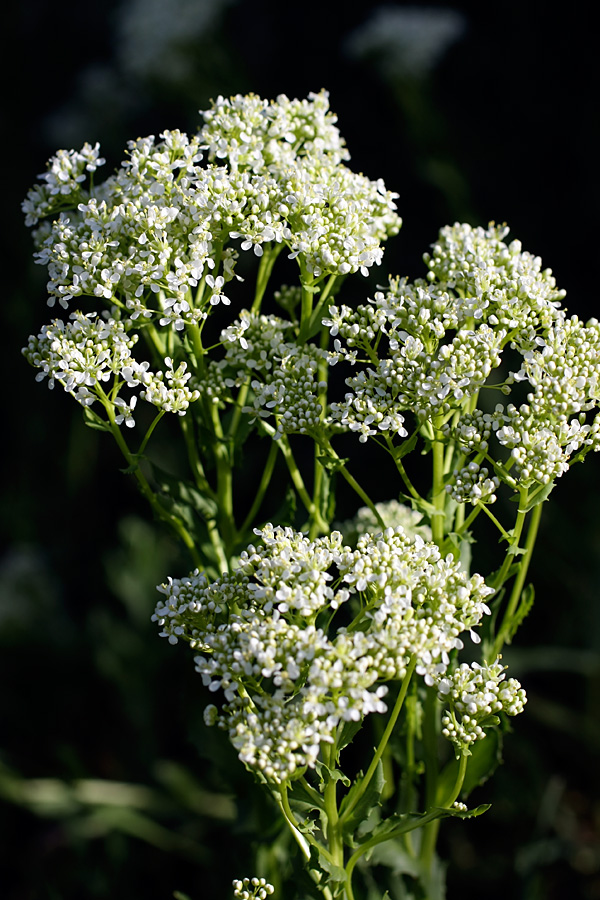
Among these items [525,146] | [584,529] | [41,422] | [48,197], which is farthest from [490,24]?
[48,197]

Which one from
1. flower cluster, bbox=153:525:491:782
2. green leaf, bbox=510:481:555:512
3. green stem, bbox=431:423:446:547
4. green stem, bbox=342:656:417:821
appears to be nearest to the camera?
flower cluster, bbox=153:525:491:782

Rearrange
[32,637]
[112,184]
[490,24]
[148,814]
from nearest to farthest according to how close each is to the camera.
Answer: [112,184] < [148,814] < [32,637] < [490,24]

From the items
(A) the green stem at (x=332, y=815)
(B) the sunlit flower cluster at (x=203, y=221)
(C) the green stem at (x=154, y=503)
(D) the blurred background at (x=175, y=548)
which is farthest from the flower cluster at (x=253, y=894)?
(B) the sunlit flower cluster at (x=203, y=221)

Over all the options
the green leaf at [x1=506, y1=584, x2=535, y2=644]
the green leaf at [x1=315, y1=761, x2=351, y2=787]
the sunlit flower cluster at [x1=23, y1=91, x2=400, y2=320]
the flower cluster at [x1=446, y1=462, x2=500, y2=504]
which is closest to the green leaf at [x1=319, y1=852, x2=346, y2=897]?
the green leaf at [x1=315, y1=761, x2=351, y2=787]

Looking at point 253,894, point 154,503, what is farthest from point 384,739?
point 154,503

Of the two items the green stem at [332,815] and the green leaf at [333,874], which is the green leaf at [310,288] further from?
the green leaf at [333,874]

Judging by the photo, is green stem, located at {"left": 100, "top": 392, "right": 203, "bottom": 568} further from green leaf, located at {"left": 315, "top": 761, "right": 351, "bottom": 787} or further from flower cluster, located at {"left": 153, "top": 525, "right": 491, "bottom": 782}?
green leaf, located at {"left": 315, "top": 761, "right": 351, "bottom": 787}

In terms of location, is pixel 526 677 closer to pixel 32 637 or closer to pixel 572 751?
pixel 572 751

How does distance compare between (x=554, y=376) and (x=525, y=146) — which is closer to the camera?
(x=554, y=376)
